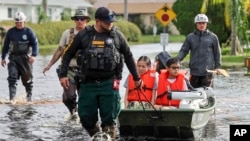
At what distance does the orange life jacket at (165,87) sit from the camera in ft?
38.2

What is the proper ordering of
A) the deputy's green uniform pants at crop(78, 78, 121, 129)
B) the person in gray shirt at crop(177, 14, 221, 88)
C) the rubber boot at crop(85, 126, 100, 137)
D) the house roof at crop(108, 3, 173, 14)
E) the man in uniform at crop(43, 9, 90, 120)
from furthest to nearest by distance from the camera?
the house roof at crop(108, 3, 173, 14)
the person in gray shirt at crop(177, 14, 221, 88)
the man in uniform at crop(43, 9, 90, 120)
the rubber boot at crop(85, 126, 100, 137)
the deputy's green uniform pants at crop(78, 78, 121, 129)

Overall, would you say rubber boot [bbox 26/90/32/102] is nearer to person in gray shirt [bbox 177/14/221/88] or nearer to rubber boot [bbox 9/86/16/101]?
rubber boot [bbox 9/86/16/101]

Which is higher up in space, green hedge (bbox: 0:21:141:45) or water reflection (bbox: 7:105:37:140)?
water reflection (bbox: 7:105:37:140)

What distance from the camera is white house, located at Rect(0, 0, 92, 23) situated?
80875 mm

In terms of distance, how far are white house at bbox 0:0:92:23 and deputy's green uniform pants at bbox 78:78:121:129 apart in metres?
68.0

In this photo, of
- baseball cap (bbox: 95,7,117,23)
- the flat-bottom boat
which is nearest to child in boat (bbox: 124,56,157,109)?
the flat-bottom boat

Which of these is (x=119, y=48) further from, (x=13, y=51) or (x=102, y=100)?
(x=13, y=51)

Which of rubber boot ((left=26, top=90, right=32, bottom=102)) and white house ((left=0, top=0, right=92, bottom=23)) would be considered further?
white house ((left=0, top=0, right=92, bottom=23))

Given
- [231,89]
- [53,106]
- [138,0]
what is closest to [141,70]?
[53,106]

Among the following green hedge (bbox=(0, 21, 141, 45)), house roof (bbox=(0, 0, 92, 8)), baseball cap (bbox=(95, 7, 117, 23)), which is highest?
baseball cap (bbox=(95, 7, 117, 23))

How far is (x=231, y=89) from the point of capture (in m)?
19.9

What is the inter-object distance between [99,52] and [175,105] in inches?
98.0

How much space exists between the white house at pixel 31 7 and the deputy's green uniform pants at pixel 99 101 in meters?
68.0

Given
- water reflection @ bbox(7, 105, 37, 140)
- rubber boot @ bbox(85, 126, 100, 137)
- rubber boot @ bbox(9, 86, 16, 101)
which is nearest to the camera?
rubber boot @ bbox(85, 126, 100, 137)
